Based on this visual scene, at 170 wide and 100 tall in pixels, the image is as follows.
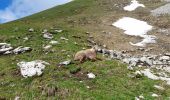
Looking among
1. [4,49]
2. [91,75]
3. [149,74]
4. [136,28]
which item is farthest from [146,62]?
[136,28]

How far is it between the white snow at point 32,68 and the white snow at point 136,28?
54.9 ft

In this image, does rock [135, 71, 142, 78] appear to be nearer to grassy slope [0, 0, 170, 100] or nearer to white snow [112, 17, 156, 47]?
grassy slope [0, 0, 170, 100]

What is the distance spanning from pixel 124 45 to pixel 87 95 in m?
19.4

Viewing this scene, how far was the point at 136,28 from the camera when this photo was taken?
52.5 m

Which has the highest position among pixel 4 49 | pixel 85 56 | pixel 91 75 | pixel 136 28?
pixel 4 49

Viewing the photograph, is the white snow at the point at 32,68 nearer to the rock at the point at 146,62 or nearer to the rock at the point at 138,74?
the rock at the point at 138,74

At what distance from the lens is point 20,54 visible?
1347 inches

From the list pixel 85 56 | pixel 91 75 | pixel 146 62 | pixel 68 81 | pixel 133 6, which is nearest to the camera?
pixel 68 81

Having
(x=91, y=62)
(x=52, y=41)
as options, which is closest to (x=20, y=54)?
(x=52, y=41)

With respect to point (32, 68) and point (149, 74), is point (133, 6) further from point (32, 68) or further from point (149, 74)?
point (32, 68)

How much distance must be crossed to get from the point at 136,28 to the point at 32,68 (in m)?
26.8

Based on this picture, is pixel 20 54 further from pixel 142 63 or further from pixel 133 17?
pixel 133 17

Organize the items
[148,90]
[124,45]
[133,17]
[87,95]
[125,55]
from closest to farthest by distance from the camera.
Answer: [87,95] < [148,90] < [125,55] < [124,45] < [133,17]

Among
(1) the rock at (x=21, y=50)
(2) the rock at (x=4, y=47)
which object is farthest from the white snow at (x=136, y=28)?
(2) the rock at (x=4, y=47)
